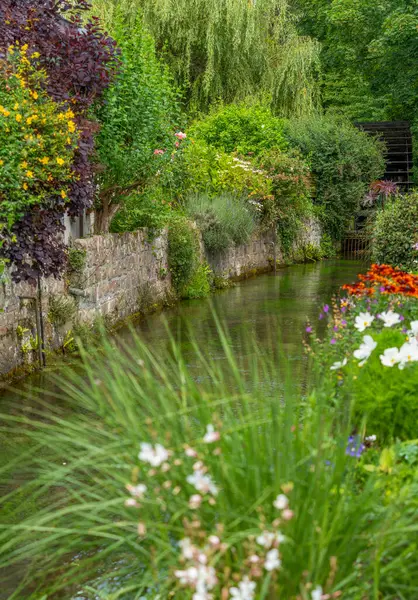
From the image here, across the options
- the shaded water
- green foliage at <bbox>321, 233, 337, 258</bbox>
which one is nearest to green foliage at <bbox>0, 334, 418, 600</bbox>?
the shaded water

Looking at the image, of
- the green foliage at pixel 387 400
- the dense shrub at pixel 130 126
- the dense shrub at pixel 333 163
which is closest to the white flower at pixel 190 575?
the green foliage at pixel 387 400

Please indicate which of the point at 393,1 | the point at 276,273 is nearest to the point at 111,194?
the point at 276,273

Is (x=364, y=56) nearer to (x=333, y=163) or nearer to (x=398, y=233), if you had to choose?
(x=333, y=163)

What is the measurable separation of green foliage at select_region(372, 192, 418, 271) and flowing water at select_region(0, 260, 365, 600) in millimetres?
1292

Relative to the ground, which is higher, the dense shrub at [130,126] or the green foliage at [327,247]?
the dense shrub at [130,126]

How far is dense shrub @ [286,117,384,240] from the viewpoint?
82.2ft

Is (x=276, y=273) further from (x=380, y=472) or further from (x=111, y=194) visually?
(x=380, y=472)

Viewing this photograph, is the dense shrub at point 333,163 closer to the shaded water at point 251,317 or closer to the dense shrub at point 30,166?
the shaded water at point 251,317

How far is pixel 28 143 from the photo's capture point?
8.62 m

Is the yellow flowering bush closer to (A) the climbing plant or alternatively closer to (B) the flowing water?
(A) the climbing plant

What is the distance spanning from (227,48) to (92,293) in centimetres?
1274

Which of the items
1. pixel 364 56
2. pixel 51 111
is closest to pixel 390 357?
pixel 51 111

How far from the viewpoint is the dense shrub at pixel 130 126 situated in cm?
1229

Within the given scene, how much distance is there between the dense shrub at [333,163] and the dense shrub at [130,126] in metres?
11.9
